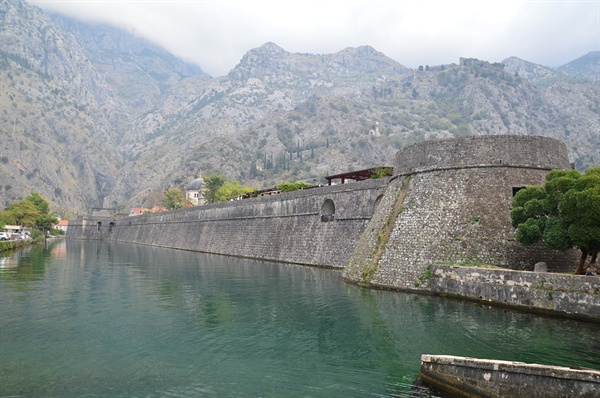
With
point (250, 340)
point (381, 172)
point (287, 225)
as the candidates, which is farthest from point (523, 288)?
point (287, 225)

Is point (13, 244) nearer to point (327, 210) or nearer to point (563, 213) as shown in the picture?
point (327, 210)

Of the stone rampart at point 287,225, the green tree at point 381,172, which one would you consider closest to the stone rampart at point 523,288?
the stone rampart at point 287,225

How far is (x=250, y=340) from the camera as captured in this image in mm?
16141

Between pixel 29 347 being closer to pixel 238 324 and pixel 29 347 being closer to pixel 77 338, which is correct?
pixel 77 338

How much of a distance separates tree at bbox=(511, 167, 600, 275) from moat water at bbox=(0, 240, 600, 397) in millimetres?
3980

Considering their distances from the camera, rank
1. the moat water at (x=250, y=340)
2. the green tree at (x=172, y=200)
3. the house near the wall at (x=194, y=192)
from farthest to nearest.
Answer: the house near the wall at (x=194, y=192) → the green tree at (x=172, y=200) → the moat water at (x=250, y=340)

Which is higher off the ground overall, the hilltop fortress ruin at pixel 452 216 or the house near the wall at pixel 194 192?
the house near the wall at pixel 194 192

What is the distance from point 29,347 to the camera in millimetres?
14719

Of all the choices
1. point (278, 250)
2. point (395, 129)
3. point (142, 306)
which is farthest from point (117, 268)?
point (395, 129)

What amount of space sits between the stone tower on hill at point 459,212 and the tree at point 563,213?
1.49 m

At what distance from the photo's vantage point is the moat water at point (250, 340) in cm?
1183

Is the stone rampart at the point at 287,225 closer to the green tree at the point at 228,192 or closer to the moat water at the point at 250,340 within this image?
the moat water at the point at 250,340

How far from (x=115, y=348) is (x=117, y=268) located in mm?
27877

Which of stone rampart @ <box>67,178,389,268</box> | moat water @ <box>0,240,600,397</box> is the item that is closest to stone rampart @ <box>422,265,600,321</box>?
moat water @ <box>0,240,600,397</box>
